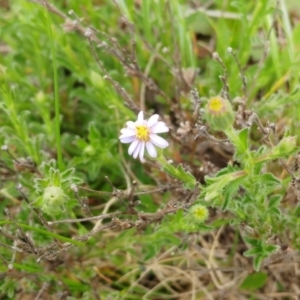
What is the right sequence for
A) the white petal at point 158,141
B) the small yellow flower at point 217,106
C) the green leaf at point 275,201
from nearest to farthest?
the small yellow flower at point 217,106, the white petal at point 158,141, the green leaf at point 275,201

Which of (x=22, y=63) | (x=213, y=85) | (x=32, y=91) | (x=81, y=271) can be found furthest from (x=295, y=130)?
(x=22, y=63)

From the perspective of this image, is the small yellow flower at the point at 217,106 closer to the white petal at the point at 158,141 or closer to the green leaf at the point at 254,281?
the white petal at the point at 158,141

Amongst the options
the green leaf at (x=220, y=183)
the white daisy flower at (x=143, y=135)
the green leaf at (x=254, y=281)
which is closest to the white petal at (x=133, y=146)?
the white daisy flower at (x=143, y=135)

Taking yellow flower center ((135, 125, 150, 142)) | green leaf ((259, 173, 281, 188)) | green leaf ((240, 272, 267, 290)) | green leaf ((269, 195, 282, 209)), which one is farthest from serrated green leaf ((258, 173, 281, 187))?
green leaf ((240, 272, 267, 290))

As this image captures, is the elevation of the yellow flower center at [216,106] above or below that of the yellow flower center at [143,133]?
above

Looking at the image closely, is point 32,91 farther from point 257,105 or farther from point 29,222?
point 257,105

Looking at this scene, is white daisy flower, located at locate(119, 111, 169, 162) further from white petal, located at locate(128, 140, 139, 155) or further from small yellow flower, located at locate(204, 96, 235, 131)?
small yellow flower, located at locate(204, 96, 235, 131)
